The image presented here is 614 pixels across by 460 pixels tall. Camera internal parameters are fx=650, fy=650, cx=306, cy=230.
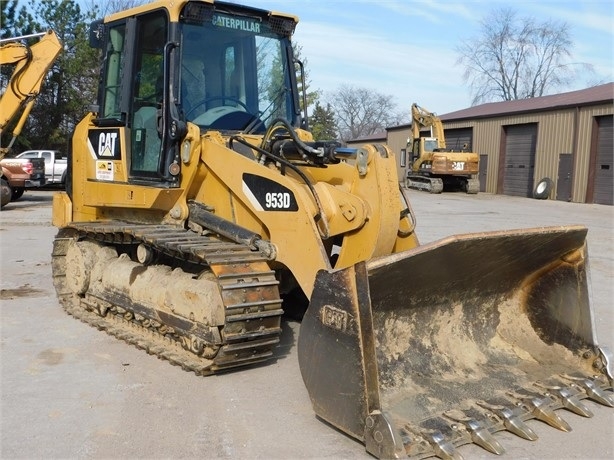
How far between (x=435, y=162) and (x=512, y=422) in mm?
23993

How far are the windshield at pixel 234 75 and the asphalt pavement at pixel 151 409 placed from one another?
6.65 feet

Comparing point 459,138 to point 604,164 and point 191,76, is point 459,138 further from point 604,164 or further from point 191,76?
point 191,76

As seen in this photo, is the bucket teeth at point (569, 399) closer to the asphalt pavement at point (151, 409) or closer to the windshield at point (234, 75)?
the asphalt pavement at point (151, 409)

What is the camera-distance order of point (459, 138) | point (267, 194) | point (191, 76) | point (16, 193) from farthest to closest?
point (459, 138), point (16, 193), point (191, 76), point (267, 194)

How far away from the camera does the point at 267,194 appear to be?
4918mm

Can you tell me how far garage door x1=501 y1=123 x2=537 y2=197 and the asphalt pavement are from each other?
73.6 feet

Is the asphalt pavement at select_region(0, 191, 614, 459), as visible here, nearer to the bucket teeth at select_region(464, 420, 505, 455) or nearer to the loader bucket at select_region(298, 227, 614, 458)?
the bucket teeth at select_region(464, 420, 505, 455)

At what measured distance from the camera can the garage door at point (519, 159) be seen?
27938 millimetres

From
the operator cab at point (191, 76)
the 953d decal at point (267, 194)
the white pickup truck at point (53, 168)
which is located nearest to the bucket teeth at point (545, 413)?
the 953d decal at point (267, 194)

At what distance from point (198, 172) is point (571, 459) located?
3522mm

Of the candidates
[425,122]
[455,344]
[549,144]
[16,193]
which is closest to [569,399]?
[455,344]

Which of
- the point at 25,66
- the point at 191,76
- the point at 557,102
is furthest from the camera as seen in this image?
the point at 557,102

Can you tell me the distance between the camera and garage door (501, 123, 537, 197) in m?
27.9

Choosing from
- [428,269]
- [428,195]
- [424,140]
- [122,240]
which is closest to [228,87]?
[122,240]
